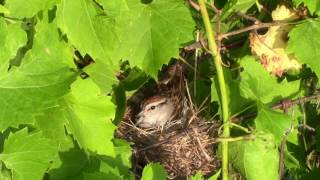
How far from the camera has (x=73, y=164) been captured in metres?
2.11

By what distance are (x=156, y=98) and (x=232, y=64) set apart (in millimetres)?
427

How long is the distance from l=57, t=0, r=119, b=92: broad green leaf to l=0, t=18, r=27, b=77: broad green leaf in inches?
4.8

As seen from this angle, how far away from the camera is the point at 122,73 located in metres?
2.36

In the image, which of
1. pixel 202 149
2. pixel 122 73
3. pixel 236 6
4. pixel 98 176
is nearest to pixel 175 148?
pixel 202 149

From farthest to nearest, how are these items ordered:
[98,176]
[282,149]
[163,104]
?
1. [163,104]
2. [282,149]
3. [98,176]

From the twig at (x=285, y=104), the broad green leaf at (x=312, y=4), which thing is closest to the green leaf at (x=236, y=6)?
the broad green leaf at (x=312, y=4)

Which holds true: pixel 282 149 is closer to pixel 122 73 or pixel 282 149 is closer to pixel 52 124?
pixel 122 73

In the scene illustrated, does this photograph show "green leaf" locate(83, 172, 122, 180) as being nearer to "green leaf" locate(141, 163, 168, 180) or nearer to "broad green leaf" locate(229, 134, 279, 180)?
"green leaf" locate(141, 163, 168, 180)

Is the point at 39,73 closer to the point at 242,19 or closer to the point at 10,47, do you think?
the point at 10,47

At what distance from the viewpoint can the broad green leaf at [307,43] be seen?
78.5 inches

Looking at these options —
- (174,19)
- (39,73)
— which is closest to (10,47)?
(39,73)

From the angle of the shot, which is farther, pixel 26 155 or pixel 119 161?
pixel 119 161

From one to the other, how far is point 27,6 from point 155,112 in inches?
41.2

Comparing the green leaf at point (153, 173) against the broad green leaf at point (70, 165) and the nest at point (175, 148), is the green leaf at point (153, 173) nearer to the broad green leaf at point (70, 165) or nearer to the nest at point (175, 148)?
the broad green leaf at point (70, 165)
